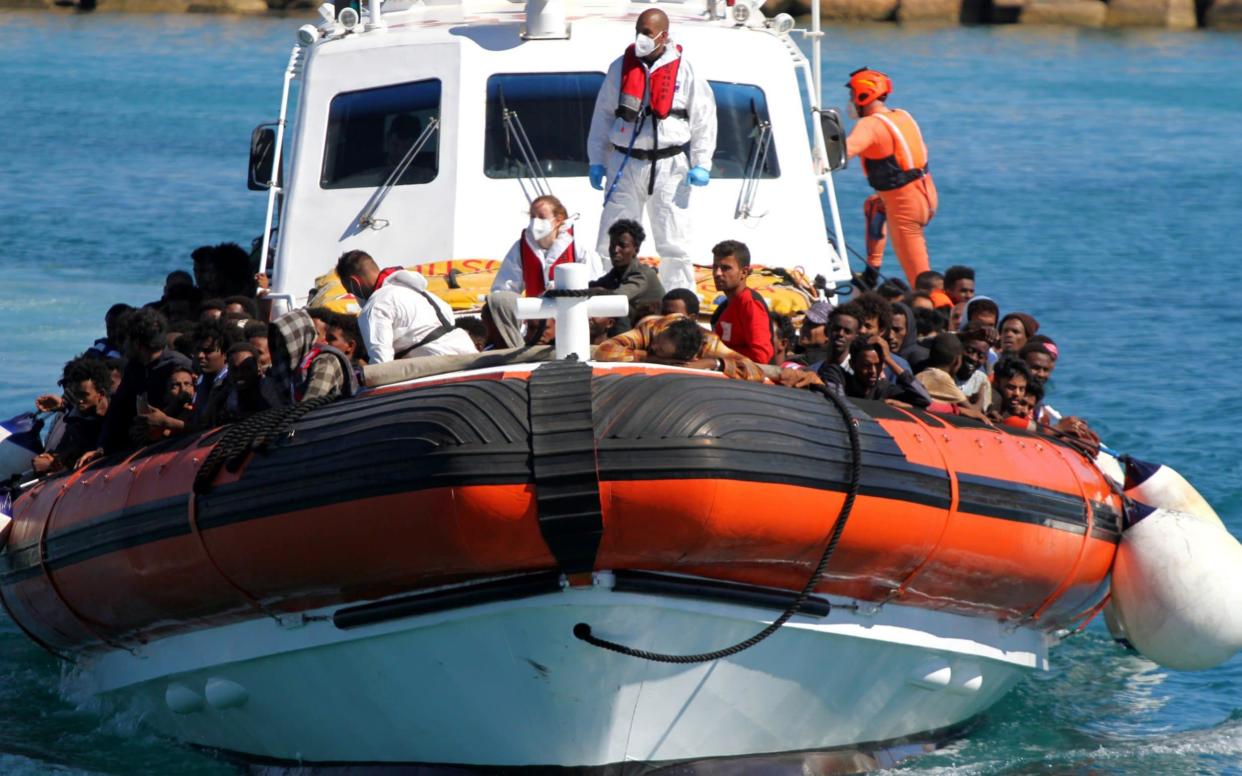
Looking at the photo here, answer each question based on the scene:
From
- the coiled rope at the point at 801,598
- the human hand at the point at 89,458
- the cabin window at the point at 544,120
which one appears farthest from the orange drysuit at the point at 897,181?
the coiled rope at the point at 801,598

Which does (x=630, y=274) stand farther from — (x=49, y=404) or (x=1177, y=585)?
(x=49, y=404)

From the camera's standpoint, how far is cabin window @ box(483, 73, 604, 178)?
1002 cm

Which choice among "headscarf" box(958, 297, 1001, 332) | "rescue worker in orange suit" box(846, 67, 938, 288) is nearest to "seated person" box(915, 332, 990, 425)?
"headscarf" box(958, 297, 1001, 332)

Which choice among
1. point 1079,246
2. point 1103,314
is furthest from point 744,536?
point 1079,246

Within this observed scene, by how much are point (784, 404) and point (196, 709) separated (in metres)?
2.70

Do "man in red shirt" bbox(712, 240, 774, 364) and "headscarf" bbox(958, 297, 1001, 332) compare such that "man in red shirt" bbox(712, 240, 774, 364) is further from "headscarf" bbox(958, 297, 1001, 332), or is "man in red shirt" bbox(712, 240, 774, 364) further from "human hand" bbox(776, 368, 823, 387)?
"headscarf" bbox(958, 297, 1001, 332)

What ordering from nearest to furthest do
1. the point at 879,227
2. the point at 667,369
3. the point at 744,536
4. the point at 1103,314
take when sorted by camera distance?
the point at 744,536
the point at 667,369
the point at 879,227
the point at 1103,314

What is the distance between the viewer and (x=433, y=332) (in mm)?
7285

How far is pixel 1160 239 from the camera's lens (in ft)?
75.3

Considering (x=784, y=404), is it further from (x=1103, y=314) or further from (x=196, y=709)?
(x=1103, y=314)

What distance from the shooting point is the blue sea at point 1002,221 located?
8.72 meters

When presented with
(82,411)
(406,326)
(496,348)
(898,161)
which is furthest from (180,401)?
(898,161)

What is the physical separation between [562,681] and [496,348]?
5.22 ft

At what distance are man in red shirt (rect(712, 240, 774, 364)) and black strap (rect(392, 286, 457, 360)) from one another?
1117 millimetres
